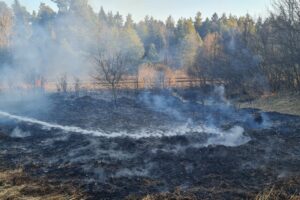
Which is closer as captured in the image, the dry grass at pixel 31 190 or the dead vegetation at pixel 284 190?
the dead vegetation at pixel 284 190

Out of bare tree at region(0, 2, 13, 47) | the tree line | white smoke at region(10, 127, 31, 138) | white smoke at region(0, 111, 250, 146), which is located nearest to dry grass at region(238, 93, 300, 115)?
the tree line

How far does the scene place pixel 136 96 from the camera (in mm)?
30703

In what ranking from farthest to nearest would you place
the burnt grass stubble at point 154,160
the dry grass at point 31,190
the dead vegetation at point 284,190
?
the burnt grass stubble at point 154,160
the dry grass at point 31,190
the dead vegetation at point 284,190

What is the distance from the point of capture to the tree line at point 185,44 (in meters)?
28.7

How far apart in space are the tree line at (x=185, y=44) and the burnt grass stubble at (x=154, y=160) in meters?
10.1

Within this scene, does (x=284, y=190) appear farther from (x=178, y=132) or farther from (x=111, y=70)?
(x=111, y=70)

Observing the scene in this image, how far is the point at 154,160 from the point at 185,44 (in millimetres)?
44068

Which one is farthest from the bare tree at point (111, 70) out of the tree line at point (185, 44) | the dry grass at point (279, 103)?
the dry grass at point (279, 103)

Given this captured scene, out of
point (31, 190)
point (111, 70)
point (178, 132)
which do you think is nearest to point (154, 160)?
point (31, 190)

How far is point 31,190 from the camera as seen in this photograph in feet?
30.7

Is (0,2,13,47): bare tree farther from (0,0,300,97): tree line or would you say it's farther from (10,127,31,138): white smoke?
(10,127,31,138): white smoke

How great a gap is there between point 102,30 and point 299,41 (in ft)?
115

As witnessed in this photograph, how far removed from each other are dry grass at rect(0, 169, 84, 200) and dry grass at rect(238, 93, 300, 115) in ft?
55.0

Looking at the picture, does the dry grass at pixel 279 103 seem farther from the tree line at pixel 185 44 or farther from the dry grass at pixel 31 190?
the dry grass at pixel 31 190
